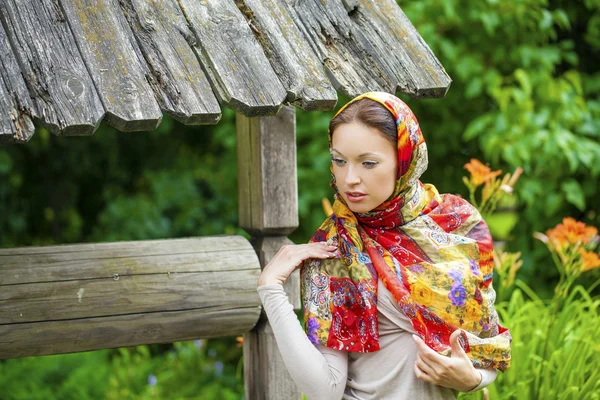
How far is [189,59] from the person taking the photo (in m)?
2.03

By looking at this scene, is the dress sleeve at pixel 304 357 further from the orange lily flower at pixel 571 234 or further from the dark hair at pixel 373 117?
the orange lily flower at pixel 571 234

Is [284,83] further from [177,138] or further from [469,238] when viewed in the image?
[177,138]

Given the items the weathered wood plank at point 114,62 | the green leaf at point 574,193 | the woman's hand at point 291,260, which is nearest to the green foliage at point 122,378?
the green leaf at point 574,193

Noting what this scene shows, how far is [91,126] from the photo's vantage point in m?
1.78

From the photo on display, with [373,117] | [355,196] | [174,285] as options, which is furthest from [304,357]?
[174,285]

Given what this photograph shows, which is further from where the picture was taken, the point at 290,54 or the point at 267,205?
the point at 267,205

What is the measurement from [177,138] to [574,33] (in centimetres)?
286

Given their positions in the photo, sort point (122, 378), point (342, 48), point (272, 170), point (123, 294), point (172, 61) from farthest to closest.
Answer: point (122, 378) < point (272, 170) < point (123, 294) < point (342, 48) < point (172, 61)

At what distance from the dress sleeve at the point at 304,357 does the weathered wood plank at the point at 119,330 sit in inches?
25.3

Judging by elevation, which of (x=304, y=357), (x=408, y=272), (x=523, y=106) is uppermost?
(x=408, y=272)

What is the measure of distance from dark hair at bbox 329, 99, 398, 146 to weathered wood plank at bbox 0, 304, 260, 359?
94 cm

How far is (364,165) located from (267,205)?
76cm

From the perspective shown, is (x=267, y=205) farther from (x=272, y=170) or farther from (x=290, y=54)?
(x=290, y=54)

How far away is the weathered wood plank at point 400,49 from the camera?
7.14ft
